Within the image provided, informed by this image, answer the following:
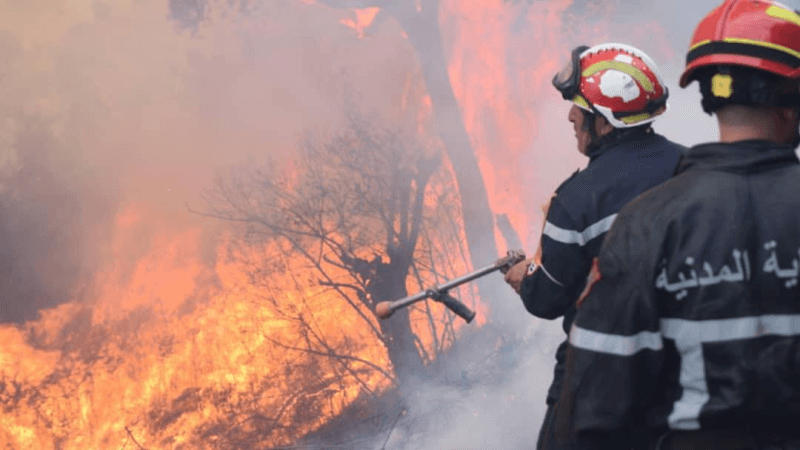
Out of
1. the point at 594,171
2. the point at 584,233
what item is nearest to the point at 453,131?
the point at 594,171

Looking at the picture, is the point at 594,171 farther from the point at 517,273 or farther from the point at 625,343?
the point at 625,343

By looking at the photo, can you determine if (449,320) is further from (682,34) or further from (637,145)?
(682,34)

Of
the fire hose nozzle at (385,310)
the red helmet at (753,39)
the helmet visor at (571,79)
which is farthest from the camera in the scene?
the fire hose nozzle at (385,310)

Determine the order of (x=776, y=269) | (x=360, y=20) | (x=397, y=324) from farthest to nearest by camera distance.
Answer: (x=360, y=20) → (x=397, y=324) → (x=776, y=269)

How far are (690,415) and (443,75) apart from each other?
7.35m

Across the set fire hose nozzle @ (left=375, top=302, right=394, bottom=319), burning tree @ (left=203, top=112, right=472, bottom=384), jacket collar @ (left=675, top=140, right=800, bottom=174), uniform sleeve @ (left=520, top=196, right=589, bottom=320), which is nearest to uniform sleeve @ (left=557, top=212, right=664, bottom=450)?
jacket collar @ (left=675, top=140, right=800, bottom=174)

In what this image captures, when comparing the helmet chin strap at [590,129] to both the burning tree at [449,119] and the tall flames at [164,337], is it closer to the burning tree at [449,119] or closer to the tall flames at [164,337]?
the tall flames at [164,337]

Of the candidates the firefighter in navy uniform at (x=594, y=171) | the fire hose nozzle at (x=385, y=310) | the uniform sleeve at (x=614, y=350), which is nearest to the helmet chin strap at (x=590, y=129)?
the firefighter in navy uniform at (x=594, y=171)

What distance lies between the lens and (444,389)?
23.1 ft

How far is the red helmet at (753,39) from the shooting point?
1.69m

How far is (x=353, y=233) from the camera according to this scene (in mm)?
7477

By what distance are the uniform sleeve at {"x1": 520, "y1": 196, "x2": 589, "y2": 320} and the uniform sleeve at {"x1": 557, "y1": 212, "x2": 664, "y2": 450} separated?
1031 mm

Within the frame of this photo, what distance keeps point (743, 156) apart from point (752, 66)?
200 millimetres

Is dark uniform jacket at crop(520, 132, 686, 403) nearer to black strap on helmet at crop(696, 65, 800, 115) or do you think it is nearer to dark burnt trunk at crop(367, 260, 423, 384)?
black strap on helmet at crop(696, 65, 800, 115)
